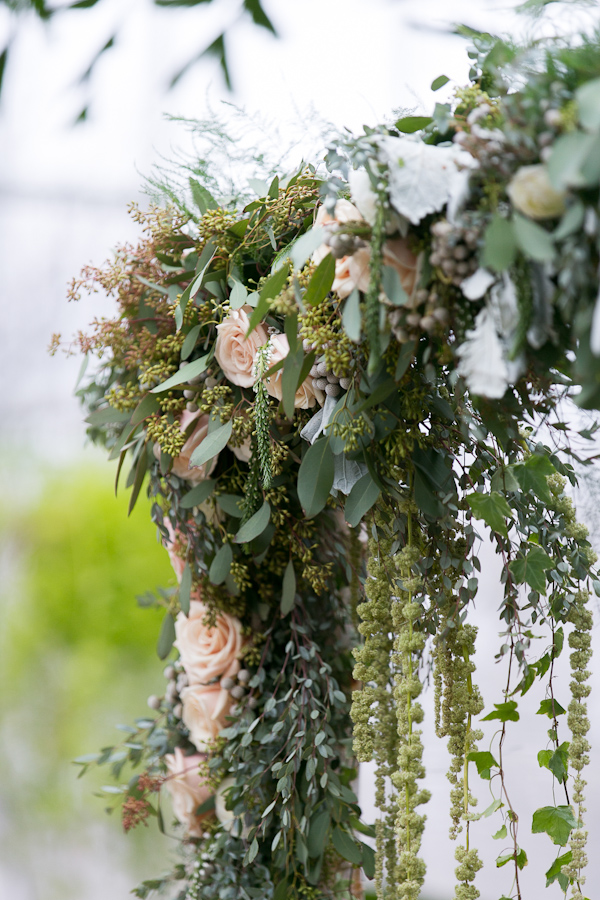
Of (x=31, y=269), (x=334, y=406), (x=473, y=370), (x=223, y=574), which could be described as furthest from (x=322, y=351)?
(x=31, y=269)

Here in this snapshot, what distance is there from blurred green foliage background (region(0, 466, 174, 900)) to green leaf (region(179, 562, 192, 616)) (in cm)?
88

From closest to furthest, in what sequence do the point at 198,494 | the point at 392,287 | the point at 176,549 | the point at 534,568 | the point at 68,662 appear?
1. the point at 392,287
2. the point at 534,568
3. the point at 198,494
4. the point at 176,549
5. the point at 68,662

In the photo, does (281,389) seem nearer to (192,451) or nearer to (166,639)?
(192,451)

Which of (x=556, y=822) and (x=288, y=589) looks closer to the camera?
(x=556, y=822)

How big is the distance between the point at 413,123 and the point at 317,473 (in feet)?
0.93

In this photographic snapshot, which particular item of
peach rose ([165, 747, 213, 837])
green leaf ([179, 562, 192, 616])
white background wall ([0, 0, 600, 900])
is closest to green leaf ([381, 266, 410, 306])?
green leaf ([179, 562, 192, 616])

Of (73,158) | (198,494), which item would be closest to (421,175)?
(198,494)

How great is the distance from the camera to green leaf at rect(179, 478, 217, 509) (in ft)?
2.43

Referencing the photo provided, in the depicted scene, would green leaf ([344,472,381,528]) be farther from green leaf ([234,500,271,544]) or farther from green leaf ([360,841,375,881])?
green leaf ([360,841,375,881])

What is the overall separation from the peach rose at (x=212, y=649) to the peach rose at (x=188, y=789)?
5.4 inches

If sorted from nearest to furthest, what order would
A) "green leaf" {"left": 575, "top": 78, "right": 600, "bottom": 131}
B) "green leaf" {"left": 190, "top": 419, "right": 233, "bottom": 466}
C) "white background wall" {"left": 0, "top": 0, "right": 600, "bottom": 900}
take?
"green leaf" {"left": 575, "top": 78, "right": 600, "bottom": 131}
"green leaf" {"left": 190, "top": 419, "right": 233, "bottom": 466}
"white background wall" {"left": 0, "top": 0, "right": 600, "bottom": 900}

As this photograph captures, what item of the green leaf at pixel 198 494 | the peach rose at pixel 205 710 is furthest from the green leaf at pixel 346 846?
the green leaf at pixel 198 494

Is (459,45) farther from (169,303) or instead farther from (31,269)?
(31,269)

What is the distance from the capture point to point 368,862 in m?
0.76
